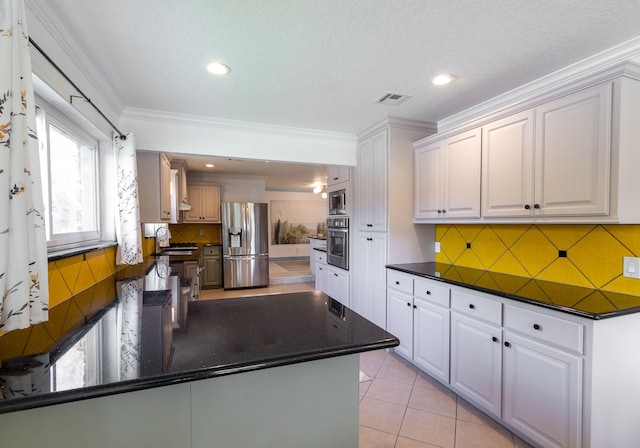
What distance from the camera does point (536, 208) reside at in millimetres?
1920

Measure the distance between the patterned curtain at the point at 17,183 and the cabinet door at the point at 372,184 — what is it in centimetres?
258

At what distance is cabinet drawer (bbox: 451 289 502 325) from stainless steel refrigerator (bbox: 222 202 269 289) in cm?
411

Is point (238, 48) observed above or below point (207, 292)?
above

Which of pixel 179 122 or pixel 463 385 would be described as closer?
pixel 463 385

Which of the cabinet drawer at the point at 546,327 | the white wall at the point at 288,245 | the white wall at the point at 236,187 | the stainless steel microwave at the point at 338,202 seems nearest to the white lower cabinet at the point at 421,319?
the cabinet drawer at the point at 546,327

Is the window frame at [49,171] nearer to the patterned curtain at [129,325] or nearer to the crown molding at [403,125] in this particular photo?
the patterned curtain at [129,325]

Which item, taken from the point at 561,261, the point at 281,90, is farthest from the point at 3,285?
the point at 561,261

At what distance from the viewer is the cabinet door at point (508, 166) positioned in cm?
198

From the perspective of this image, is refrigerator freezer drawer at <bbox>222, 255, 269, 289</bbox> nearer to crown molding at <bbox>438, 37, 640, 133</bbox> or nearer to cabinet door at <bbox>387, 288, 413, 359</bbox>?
cabinet door at <bbox>387, 288, 413, 359</bbox>

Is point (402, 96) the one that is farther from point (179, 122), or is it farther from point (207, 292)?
point (207, 292)

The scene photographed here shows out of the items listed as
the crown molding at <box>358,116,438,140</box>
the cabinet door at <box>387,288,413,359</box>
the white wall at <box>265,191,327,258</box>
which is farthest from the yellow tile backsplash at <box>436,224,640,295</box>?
the white wall at <box>265,191,327,258</box>

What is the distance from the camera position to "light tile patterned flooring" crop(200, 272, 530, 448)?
1820mm

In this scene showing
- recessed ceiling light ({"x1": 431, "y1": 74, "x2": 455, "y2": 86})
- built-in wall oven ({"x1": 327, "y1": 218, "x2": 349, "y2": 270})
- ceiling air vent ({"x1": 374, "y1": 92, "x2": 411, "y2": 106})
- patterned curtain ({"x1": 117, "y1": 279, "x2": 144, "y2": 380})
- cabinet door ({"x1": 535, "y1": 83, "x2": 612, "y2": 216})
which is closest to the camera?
patterned curtain ({"x1": 117, "y1": 279, "x2": 144, "y2": 380})

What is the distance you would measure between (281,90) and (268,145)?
920mm
